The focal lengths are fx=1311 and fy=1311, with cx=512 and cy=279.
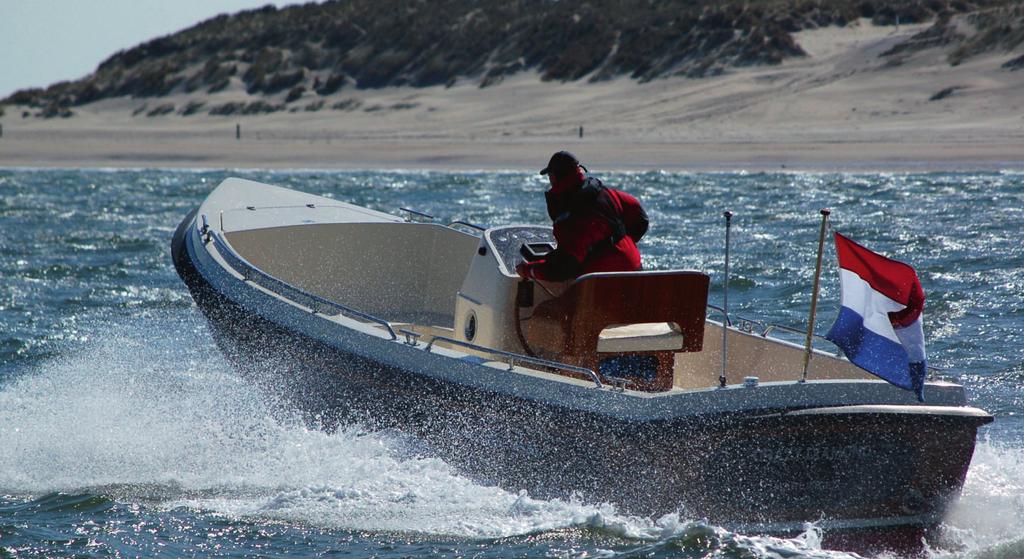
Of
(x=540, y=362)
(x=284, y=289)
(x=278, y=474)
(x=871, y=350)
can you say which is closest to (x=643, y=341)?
(x=540, y=362)

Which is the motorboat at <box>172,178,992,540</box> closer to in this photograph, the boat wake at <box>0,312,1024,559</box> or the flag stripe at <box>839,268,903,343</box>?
the boat wake at <box>0,312,1024,559</box>

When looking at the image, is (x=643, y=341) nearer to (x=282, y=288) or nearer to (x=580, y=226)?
A: (x=580, y=226)

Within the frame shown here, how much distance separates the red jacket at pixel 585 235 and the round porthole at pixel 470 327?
2.61ft

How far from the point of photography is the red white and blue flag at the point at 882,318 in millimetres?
5730

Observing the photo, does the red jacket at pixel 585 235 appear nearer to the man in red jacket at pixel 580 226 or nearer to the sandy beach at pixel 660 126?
the man in red jacket at pixel 580 226

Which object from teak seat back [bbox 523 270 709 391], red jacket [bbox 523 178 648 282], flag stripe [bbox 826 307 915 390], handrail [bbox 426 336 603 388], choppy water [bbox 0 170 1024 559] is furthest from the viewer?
red jacket [bbox 523 178 648 282]

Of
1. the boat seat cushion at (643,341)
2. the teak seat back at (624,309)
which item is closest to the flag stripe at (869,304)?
the teak seat back at (624,309)

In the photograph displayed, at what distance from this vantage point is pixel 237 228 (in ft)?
31.7

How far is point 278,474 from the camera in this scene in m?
7.62

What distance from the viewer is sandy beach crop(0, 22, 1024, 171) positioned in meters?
26.8

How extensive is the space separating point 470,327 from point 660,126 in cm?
2516

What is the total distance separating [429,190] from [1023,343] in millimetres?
15030

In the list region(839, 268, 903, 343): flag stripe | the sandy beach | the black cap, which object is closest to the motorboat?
region(839, 268, 903, 343): flag stripe

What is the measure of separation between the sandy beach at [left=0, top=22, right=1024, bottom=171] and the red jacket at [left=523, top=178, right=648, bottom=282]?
59.2 feet
